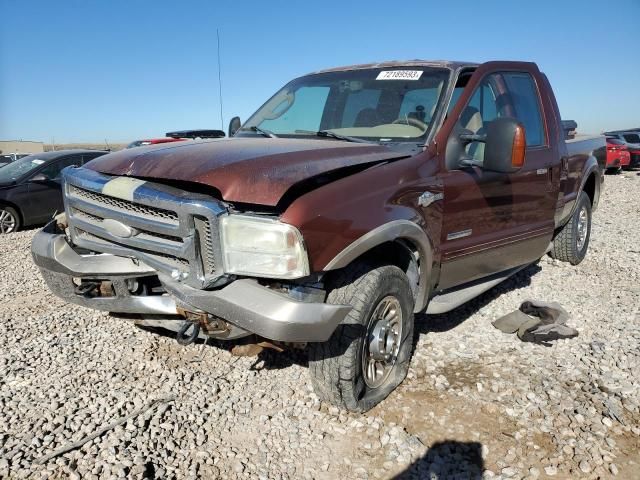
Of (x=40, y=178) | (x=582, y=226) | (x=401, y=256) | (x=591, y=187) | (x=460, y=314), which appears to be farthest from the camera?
(x=40, y=178)

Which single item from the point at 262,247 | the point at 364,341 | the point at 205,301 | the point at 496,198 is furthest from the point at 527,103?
the point at 205,301

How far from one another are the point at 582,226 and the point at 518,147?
363cm

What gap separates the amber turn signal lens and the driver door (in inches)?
13.7

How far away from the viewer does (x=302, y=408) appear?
3209 mm

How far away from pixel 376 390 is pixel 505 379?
944 millimetres

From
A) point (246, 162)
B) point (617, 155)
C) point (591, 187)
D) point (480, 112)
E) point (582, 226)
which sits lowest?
point (617, 155)

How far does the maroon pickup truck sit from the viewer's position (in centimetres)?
254

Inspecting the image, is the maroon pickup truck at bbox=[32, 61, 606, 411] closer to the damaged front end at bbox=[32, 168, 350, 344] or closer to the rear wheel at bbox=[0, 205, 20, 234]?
the damaged front end at bbox=[32, 168, 350, 344]

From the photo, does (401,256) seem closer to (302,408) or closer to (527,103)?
(302,408)

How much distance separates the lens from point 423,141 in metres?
3.51

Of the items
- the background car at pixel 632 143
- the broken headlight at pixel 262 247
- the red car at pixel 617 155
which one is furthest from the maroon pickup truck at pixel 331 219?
the background car at pixel 632 143

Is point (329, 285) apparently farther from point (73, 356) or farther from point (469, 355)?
point (73, 356)

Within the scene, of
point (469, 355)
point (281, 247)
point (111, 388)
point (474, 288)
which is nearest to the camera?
point (281, 247)

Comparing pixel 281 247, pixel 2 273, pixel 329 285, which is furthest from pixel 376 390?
pixel 2 273
